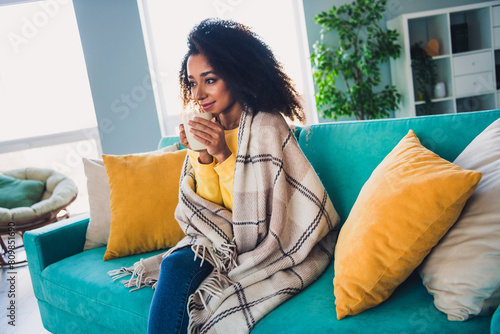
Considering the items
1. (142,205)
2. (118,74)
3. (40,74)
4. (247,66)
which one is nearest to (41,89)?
(40,74)

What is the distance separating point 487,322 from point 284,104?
90 centimetres

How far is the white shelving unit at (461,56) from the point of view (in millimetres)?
3469

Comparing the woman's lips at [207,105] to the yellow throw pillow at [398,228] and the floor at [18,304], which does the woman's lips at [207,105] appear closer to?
the yellow throw pillow at [398,228]

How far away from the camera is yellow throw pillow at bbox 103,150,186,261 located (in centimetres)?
166

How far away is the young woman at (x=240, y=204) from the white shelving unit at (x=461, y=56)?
2545mm

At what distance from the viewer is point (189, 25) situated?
414cm

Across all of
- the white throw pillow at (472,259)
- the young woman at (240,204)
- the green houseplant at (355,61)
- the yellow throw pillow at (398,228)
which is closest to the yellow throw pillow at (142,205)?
the young woman at (240,204)

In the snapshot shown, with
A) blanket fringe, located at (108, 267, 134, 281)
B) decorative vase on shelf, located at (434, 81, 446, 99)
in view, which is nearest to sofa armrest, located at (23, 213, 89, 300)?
blanket fringe, located at (108, 267, 134, 281)

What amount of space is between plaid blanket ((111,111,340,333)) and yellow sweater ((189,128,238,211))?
5 centimetres

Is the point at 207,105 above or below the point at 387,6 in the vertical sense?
below

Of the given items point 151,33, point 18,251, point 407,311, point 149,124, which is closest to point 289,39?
point 151,33

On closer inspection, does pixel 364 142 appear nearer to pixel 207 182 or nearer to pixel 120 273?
pixel 207 182

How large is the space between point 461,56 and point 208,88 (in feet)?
9.73

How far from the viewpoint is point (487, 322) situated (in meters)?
0.82
